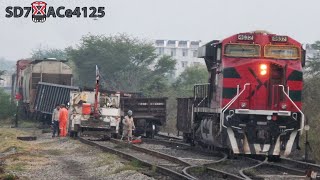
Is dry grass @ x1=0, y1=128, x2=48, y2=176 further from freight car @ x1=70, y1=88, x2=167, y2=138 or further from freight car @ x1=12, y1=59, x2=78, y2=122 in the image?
freight car @ x1=12, y1=59, x2=78, y2=122

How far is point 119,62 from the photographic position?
75.8 meters

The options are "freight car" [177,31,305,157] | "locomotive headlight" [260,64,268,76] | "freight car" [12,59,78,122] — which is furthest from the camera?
"freight car" [12,59,78,122]

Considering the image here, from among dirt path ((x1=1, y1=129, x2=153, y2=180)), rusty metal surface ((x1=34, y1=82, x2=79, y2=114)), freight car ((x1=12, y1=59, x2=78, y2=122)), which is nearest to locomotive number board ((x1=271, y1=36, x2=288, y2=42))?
dirt path ((x1=1, y1=129, x2=153, y2=180))

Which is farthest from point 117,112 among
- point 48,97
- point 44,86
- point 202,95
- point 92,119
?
point 44,86

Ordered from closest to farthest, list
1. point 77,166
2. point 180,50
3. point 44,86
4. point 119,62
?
point 77,166 → point 44,86 → point 119,62 → point 180,50

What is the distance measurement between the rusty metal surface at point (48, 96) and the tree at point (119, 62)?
3302 centimetres

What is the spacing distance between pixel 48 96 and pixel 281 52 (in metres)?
22.6

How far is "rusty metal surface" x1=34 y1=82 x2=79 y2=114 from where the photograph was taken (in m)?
38.0

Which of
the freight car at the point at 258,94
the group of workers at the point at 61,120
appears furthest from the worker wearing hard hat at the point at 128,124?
the freight car at the point at 258,94

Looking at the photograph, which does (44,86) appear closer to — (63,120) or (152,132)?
(63,120)

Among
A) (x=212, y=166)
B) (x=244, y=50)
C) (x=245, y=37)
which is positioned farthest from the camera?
(x=244, y=50)

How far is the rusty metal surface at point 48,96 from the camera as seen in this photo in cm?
3800

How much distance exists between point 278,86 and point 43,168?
6419 mm

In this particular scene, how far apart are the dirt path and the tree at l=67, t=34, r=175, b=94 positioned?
51.3m
